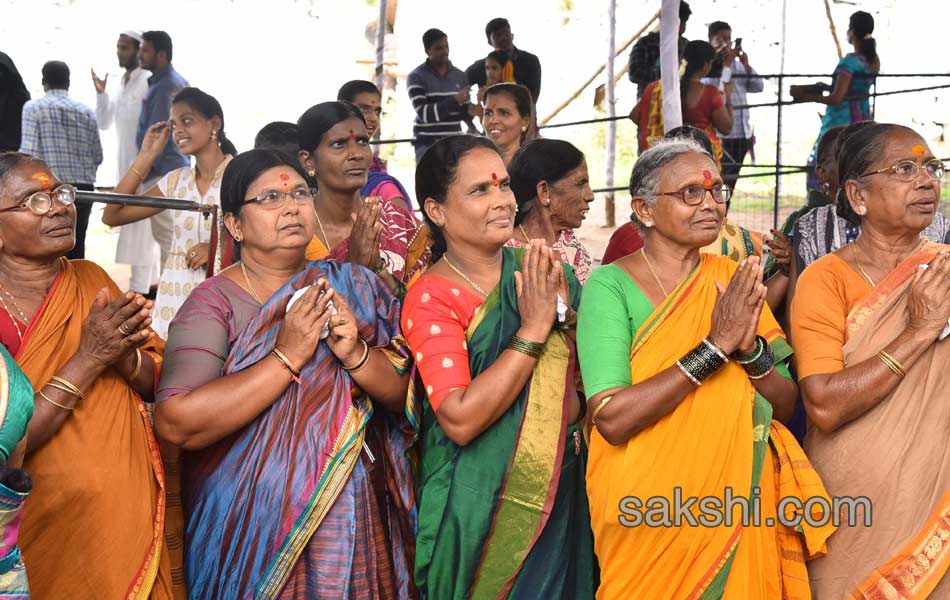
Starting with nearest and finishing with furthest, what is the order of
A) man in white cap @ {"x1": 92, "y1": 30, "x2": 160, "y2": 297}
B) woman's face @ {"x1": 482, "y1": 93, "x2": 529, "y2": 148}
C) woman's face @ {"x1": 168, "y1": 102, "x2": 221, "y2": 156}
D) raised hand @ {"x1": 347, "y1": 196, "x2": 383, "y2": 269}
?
raised hand @ {"x1": 347, "y1": 196, "x2": 383, "y2": 269} < woman's face @ {"x1": 168, "y1": 102, "x2": 221, "y2": 156} < woman's face @ {"x1": 482, "y1": 93, "x2": 529, "y2": 148} < man in white cap @ {"x1": 92, "y1": 30, "x2": 160, "y2": 297}

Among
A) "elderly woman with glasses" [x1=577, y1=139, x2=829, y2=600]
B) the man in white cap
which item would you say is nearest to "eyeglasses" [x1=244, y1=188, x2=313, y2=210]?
"elderly woman with glasses" [x1=577, y1=139, x2=829, y2=600]

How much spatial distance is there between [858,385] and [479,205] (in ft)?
3.98

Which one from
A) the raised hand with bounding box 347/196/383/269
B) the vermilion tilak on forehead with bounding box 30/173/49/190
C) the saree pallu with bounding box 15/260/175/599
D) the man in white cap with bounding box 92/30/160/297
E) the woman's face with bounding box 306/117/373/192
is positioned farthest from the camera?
the man in white cap with bounding box 92/30/160/297

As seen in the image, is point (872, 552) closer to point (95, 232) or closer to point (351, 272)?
point (351, 272)

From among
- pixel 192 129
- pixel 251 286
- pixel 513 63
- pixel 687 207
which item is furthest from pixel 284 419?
pixel 513 63

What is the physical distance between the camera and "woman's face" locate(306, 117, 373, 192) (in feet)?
14.2

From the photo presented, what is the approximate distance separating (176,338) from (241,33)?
14.6 metres

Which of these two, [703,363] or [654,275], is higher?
[654,275]

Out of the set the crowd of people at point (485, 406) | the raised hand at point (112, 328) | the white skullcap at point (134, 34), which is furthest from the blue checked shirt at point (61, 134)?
the raised hand at point (112, 328)

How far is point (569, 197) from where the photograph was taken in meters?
4.36

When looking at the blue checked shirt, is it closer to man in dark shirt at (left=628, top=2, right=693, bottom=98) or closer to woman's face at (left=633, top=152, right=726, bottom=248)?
man in dark shirt at (left=628, top=2, right=693, bottom=98)

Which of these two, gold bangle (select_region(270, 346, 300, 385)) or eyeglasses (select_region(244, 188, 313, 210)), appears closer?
gold bangle (select_region(270, 346, 300, 385))

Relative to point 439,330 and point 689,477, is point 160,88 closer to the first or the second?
point 439,330

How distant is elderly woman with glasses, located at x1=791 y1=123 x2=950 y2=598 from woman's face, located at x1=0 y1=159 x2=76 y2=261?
7.10 feet
